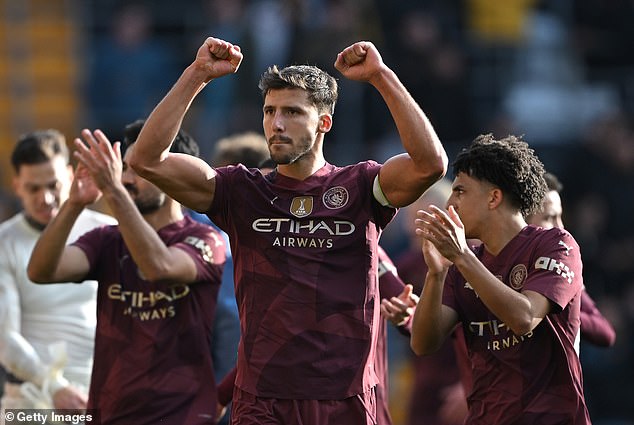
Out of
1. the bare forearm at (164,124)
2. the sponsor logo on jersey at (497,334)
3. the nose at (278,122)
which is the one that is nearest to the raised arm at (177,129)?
the bare forearm at (164,124)

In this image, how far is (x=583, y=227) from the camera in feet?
45.3

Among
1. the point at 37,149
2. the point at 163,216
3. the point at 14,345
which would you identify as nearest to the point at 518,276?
the point at 163,216

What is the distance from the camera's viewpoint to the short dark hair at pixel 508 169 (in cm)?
638

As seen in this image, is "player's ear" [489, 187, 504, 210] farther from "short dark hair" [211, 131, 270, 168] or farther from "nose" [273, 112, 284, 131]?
"short dark hair" [211, 131, 270, 168]

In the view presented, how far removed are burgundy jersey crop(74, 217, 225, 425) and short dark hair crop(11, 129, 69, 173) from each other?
1235 millimetres

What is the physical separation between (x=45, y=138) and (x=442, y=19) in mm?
8510

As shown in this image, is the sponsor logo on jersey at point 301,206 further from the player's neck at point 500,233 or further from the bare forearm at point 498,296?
the player's neck at point 500,233

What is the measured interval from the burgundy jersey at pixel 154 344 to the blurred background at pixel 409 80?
6.10 metres

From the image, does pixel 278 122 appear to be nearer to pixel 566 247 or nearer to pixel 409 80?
pixel 566 247

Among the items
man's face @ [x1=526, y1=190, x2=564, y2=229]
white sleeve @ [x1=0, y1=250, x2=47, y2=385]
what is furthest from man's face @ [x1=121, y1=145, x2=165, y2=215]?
man's face @ [x1=526, y1=190, x2=564, y2=229]

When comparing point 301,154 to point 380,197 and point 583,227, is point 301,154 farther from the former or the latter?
point 583,227

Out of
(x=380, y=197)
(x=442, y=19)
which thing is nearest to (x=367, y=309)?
(x=380, y=197)

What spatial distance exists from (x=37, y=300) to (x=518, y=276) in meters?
3.32

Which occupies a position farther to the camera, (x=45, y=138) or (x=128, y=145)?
(x=45, y=138)
